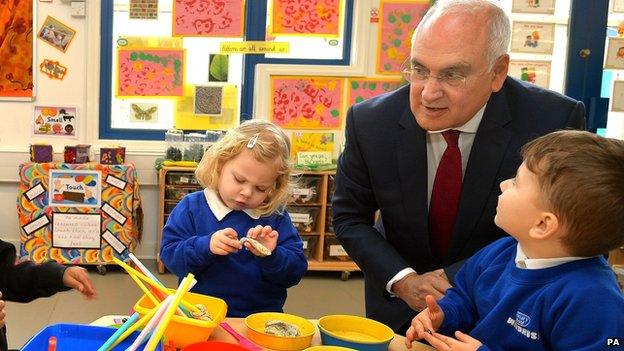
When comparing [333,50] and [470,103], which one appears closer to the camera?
[470,103]

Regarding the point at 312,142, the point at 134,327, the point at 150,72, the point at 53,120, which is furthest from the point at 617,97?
the point at 134,327

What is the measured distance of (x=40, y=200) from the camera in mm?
3840

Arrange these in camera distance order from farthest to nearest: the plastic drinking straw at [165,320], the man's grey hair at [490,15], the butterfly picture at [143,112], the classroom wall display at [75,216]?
the butterfly picture at [143,112] < the classroom wall display at [75,216] < the man's grey hair at [490,15] < the plastic drinking straw at [165,320]

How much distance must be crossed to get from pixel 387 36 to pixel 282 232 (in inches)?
110

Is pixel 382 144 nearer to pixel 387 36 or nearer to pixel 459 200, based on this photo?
pixel 459 200

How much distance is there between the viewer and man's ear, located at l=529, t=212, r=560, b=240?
118cm

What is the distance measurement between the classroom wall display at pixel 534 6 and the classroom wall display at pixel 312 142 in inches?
59.7

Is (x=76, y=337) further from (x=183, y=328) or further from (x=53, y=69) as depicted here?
(x=53, y=69)

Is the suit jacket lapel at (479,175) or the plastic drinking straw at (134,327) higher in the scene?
the suit jacket lapel at (479,175)

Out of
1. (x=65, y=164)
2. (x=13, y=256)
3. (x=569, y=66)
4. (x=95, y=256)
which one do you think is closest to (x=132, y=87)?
(x=65, y=164)

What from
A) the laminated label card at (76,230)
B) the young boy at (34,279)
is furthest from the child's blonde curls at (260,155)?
the laminated label card at (76,230)

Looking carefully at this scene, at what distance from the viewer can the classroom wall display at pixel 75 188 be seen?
12.6ft

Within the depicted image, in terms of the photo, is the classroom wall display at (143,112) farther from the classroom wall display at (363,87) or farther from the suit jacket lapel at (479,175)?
the suit jacket lapel at (479,175)

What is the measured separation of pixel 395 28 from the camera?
430 cm
